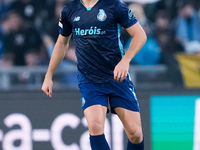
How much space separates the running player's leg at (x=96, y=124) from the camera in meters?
3.87

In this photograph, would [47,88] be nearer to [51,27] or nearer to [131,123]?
[131,123]

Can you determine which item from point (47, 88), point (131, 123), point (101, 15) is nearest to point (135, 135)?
point (131, 123)

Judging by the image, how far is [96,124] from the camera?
12.7 feet

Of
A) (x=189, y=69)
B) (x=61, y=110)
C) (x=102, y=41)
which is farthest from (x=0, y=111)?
(x=189, y=69)

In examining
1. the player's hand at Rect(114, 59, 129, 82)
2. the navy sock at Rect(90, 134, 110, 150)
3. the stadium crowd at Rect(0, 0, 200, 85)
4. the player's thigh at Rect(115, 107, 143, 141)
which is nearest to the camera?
the player's hand at Rect(114, 59, 129, 82)

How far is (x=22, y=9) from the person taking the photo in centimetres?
714

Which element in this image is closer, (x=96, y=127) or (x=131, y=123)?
(x=96, y=127)

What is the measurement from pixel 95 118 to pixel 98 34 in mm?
747

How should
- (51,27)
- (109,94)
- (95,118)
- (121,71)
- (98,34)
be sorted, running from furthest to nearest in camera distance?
1. (51,27)
2. (109,94)
3. (98,34)
4. (95,118)
5. (121,71)

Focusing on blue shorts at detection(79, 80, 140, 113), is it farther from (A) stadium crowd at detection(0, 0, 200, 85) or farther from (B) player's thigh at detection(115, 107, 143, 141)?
(A) stadium crowd at detection(0, 0, 200, 85)

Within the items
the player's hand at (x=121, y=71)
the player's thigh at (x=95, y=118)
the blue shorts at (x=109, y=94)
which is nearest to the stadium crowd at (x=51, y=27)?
the blue shorts at (x=109, y=94)

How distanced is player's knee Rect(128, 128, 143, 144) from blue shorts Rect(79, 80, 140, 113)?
201 mm

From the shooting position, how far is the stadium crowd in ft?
23.0

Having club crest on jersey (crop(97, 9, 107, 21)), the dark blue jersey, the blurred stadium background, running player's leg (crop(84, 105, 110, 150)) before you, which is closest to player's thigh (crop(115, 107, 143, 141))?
running player's leg (crop(84, 105, 110, 150))
